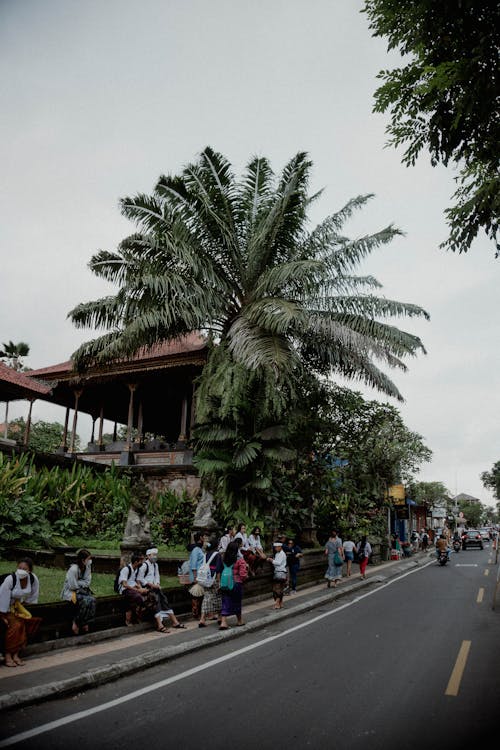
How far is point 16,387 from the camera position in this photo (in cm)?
2027

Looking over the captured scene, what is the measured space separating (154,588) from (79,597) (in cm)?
157

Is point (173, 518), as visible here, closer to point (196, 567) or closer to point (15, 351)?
point (196, 567)

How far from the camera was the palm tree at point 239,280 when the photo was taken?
15.8m

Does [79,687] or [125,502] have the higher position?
[125,502]

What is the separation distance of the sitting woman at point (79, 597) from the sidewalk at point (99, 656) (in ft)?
0.72

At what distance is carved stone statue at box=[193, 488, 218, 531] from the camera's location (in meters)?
14.5

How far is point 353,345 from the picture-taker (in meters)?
16.0

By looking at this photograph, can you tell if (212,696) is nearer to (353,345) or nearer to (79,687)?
(79,687)

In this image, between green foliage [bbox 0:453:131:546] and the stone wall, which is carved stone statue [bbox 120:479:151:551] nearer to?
green foliage [bbox 0:453:131:546]

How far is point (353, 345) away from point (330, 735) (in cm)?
1196

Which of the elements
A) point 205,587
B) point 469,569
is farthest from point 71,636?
point 469,569

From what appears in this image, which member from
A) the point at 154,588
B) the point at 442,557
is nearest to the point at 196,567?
the point at 154,588

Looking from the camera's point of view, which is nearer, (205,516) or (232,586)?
(232,586)

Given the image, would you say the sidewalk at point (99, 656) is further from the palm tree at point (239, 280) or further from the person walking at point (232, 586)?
the palm tree at point (239, 280)
